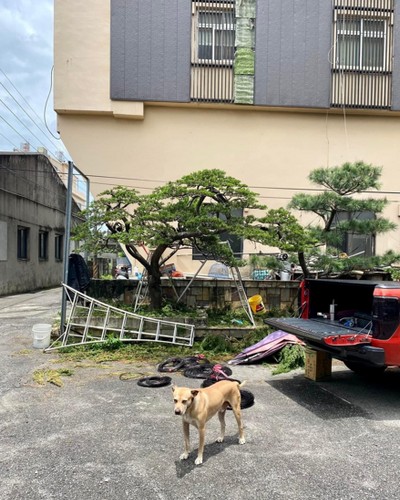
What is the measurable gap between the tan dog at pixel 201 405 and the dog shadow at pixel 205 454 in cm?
4

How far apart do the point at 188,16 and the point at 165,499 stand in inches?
497

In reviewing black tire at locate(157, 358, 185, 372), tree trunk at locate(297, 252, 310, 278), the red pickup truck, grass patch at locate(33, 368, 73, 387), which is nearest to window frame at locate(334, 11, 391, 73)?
tree trunk at locate(297, 252, 310, 278)

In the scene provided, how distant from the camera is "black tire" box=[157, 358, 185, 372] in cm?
612

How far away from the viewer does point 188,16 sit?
12.2m

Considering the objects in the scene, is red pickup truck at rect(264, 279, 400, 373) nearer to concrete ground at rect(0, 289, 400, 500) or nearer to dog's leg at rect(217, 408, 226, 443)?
concrete ground at rect(0, 289, 400, 500)

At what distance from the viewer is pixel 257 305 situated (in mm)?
9023

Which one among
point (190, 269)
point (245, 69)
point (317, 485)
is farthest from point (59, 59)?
point (317, 485)

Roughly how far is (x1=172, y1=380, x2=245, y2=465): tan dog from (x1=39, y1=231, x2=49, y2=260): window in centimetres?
1790

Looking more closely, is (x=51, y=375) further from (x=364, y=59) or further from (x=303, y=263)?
(x=364, y=59)

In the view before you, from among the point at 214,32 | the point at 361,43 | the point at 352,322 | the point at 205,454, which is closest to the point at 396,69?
the point at 361,43

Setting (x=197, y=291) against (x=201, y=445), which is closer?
(x=201, y=445)

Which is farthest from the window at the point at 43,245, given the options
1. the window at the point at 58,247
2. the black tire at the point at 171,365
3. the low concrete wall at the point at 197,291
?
the black tire at the point at 171,365

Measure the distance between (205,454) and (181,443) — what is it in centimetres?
29

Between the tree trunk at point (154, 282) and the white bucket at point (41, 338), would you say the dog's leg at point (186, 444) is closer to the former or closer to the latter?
the white bucket at point (41, 338)
